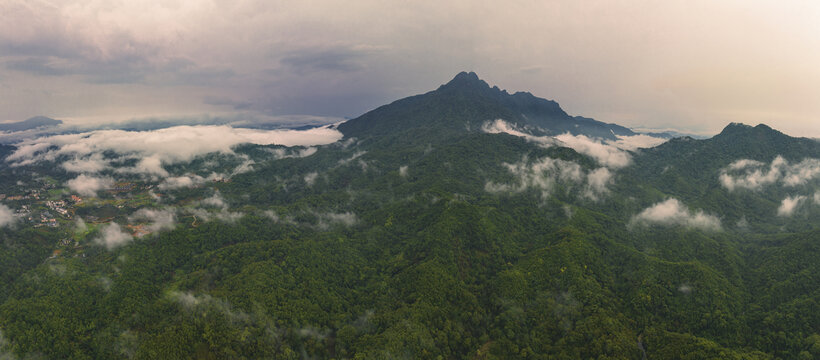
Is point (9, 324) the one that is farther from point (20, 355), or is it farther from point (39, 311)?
point (20, 355)

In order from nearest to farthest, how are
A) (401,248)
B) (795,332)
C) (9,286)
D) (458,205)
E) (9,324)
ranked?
1. (795,332)
2. (9,324)
3. (9,286)
4. (401,248)
5. (458,205)

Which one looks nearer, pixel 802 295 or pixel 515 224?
pixel 802 295

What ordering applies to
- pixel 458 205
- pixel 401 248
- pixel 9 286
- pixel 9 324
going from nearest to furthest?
1. pixel 9 324
2. pixel 9 286
3. pixel 401 248
4. pixel 458 205

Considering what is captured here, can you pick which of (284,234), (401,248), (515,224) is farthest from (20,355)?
(515,224)

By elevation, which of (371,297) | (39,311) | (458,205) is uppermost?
(458,205)

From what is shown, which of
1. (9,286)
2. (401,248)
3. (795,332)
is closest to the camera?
(795,332)

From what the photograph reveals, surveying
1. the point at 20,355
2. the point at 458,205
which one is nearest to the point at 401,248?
the point at 458,205

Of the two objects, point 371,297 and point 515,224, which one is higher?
point 515,224

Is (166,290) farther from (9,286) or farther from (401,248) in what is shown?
(401,248)

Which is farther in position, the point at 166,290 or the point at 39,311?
the point at 166,290
